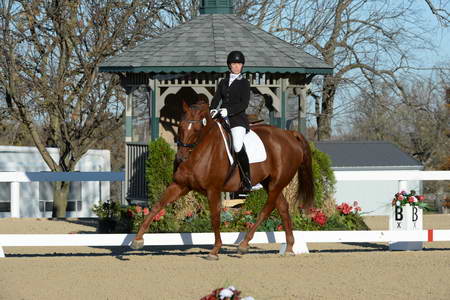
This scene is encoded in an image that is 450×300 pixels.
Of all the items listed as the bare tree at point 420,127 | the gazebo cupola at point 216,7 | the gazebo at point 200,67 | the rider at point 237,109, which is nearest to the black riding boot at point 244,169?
the rider at point 237,109

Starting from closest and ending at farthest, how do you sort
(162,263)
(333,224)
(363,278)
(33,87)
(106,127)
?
(363,278) < (162,263) < (333,224) < (33,87) < (106,127)

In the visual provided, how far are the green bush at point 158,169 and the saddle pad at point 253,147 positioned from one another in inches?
162

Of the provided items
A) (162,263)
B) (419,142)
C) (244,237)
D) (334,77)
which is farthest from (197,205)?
(419,142)

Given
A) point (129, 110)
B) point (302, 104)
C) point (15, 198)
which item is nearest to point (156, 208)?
point (129, 110)

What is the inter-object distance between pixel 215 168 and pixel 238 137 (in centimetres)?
52

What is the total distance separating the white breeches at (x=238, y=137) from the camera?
453 inches

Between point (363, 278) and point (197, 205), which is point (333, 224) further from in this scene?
point (363, 278)

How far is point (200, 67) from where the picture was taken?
53.9 ft

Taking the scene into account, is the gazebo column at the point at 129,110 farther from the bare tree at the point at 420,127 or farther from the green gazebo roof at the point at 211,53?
the bare tree at the point at 420,127

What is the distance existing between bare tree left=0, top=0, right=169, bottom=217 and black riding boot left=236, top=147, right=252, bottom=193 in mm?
12263

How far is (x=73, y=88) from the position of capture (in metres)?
24.5

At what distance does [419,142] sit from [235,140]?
1509 inches

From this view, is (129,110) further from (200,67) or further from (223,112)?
(223,112)

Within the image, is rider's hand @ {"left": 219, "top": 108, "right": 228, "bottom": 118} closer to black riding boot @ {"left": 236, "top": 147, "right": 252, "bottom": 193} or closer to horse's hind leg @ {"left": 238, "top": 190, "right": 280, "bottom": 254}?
black riding boot @ {"left": 236, "top": 147, "right": 252, "bottom": 193}
